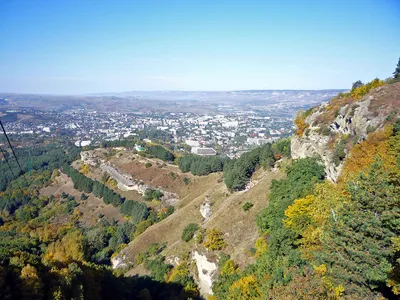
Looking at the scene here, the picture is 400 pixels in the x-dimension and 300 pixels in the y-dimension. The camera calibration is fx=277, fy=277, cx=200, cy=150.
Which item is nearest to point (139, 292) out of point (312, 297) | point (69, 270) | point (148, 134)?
point (69, 270)

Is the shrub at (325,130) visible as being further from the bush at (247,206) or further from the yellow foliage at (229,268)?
the yellow foliage at (229,268)

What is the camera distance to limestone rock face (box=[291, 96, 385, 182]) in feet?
76.1

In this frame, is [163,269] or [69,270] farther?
[163,269]

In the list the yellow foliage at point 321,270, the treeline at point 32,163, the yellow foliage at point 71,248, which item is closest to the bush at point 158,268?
the yellow foliage at point 71,248

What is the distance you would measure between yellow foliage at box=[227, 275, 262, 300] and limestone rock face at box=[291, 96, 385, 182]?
11622mm

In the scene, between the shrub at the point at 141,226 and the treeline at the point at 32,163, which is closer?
the shrub at the point at 141,226

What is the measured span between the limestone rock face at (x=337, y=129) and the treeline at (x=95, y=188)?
38980 millimetres

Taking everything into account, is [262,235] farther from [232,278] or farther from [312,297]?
[312,297]

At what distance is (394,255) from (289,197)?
12.5m

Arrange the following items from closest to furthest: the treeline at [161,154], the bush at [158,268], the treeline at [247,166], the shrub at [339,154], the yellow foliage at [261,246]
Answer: the yellow foliage at [261,246] < the shrub at [339,154] < the bush at [158,268] < the treeline at [247,166] < the treeline at [161,154]

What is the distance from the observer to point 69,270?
61.0 ft

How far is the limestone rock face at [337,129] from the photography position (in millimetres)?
23203

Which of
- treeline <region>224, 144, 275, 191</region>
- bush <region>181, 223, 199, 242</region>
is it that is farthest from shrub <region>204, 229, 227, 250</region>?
treeline <region>224, 144, 275, 191</region>

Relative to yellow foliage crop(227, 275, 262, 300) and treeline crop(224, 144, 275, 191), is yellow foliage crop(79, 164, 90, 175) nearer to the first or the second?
treeline crop(224, 144, 275, 191)
